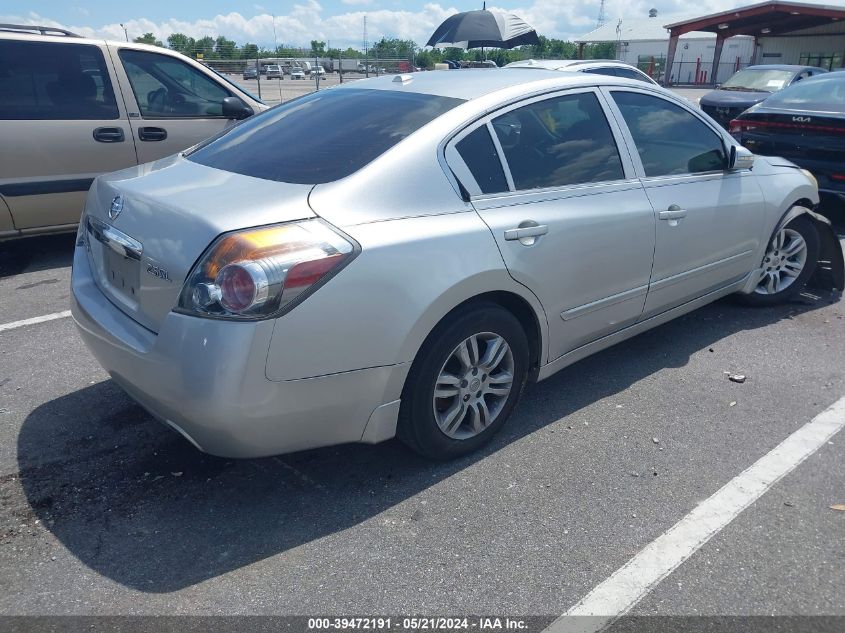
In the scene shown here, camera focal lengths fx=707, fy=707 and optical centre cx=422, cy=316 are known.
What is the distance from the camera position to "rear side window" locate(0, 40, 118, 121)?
5527mm

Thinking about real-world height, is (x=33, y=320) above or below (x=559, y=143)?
below

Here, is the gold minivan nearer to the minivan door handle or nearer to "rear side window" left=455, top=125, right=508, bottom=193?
"rear side window" left=455, top=125, right=508, bottom=193

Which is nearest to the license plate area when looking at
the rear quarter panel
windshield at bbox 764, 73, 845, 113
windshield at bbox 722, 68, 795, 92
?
the rear quarter panel

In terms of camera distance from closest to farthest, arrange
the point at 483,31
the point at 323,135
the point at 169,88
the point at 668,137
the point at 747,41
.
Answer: the point at 323,135, the point at 668,137, the point at 169,88, the point at 483,31, the point at 747,41

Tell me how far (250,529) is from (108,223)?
55.0 inches

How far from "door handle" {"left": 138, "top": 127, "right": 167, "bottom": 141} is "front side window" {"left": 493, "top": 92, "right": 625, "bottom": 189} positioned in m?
4.04

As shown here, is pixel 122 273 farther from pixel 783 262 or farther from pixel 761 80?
pixel 761 80

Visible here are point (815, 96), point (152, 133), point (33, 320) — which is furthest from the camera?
point (815, 96)

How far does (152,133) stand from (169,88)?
0.49 metres

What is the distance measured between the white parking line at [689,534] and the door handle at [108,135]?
531cm

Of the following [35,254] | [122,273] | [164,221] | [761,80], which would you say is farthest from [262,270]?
[761,80]

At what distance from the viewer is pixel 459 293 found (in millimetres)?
2812

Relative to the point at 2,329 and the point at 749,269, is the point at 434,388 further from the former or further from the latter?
the point at 2,329

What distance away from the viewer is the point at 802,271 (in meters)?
5.16
